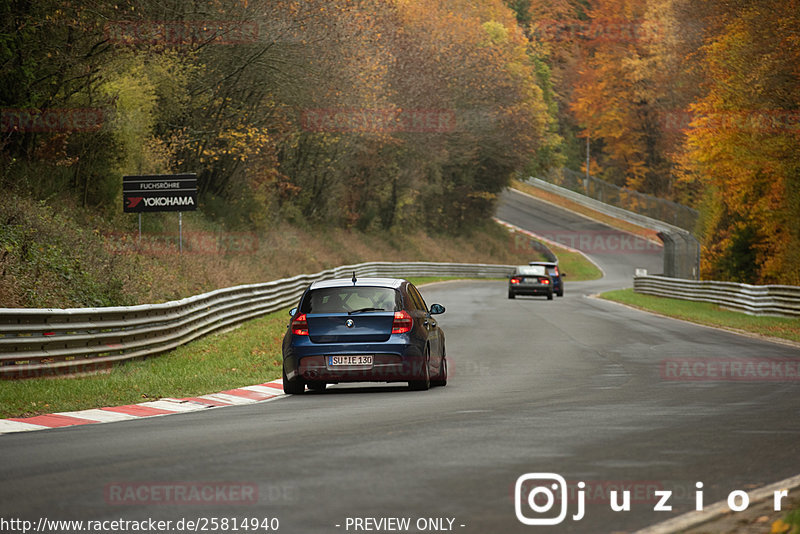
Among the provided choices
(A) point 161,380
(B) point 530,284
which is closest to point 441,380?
(A) point 161,380

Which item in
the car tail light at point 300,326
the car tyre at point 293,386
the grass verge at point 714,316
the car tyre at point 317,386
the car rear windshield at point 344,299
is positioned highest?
the car rear windshield at point 344,299

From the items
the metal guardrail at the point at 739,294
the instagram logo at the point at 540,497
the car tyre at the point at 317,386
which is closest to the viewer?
the instagram logo at the point at 540,497

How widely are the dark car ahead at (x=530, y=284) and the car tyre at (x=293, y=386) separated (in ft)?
101

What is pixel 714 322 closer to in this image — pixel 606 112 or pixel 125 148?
pixel 125 148

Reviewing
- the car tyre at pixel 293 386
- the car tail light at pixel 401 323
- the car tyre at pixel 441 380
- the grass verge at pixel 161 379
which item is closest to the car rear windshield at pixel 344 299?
the car tail light at pixel 401 323

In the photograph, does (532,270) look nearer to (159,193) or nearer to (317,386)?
(159,193)

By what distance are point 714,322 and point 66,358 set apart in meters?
21.4

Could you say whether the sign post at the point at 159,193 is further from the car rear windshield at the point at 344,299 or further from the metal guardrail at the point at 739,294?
the metal guardrail at the point at 739,294

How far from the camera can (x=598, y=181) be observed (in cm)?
10381

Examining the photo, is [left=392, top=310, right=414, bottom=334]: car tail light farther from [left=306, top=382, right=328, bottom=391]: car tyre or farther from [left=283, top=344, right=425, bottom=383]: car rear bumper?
[left=306, top=382, right=328, bottom=391]: car tyre

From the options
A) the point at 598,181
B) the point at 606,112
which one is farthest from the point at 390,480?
the point at 598,181

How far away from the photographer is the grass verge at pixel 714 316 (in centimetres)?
2834

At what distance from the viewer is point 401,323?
47.8 ft

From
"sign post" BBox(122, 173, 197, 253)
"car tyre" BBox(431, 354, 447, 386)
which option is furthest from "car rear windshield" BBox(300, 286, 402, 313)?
"sign post" BBox(122, 173, 197, 253)
